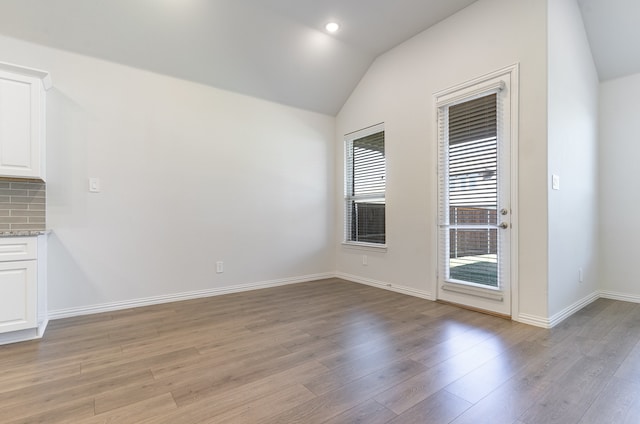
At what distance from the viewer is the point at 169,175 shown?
3.38 m

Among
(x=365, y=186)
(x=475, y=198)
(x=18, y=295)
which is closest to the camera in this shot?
(x=18, y=295)

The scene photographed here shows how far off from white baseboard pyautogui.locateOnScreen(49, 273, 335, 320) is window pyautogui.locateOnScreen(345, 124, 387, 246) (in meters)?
0.98

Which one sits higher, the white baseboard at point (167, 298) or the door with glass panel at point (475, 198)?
the door with glass panel at point (475, 198)

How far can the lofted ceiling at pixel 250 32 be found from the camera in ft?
8.92

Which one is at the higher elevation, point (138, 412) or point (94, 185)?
point (94, 185)

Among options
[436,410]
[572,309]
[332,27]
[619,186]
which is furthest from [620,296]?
[332,27]

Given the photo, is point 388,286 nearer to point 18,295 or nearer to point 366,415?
point 366,415

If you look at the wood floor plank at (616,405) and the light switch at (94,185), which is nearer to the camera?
the wood floor plank at (616,405)

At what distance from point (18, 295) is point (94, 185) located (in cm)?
113

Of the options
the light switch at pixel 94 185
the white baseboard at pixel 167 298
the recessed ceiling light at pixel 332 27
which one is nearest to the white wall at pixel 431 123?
the recessed ceiling light at pixel 332 27

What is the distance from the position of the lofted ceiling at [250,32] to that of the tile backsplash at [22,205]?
1.27 meters

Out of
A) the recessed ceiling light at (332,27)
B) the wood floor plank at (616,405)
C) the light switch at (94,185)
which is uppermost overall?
the recessed ceiling light at (332,27)

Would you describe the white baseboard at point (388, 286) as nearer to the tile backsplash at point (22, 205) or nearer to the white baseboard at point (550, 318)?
the white baseboard at point (550, 318)

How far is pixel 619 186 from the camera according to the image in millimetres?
3443
